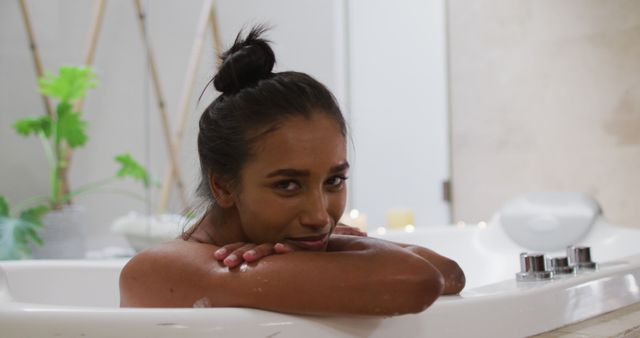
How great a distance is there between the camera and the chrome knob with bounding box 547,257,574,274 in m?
1.17

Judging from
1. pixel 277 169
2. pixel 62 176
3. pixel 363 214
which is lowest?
pixel 363 214

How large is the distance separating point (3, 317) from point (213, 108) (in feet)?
1.05

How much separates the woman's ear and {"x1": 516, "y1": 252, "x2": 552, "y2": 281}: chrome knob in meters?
0.45

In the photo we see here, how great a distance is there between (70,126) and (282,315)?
1575 mm

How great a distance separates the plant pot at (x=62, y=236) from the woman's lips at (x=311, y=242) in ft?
4.86

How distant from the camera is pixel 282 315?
2.47ft

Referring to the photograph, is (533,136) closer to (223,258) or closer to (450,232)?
(450,232)

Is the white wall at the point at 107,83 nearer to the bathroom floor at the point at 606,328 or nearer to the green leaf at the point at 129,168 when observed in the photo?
the green leaf at the point at 129,168

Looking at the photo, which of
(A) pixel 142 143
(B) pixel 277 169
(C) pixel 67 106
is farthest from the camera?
(A) pixel 142 143

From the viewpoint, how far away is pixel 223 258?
80 centimetres

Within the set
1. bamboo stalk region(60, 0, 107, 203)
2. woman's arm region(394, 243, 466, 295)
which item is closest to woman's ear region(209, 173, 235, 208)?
woman's arm region(394, 243, 466, 295)

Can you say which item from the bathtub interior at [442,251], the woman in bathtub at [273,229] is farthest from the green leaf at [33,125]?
the woman in bathtub at [273,229]

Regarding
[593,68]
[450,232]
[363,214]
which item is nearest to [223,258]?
[450,232]

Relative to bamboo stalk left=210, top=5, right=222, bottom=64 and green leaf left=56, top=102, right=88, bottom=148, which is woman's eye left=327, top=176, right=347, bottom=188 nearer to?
green leaf left=56, top=102, right=88, bottom=148
